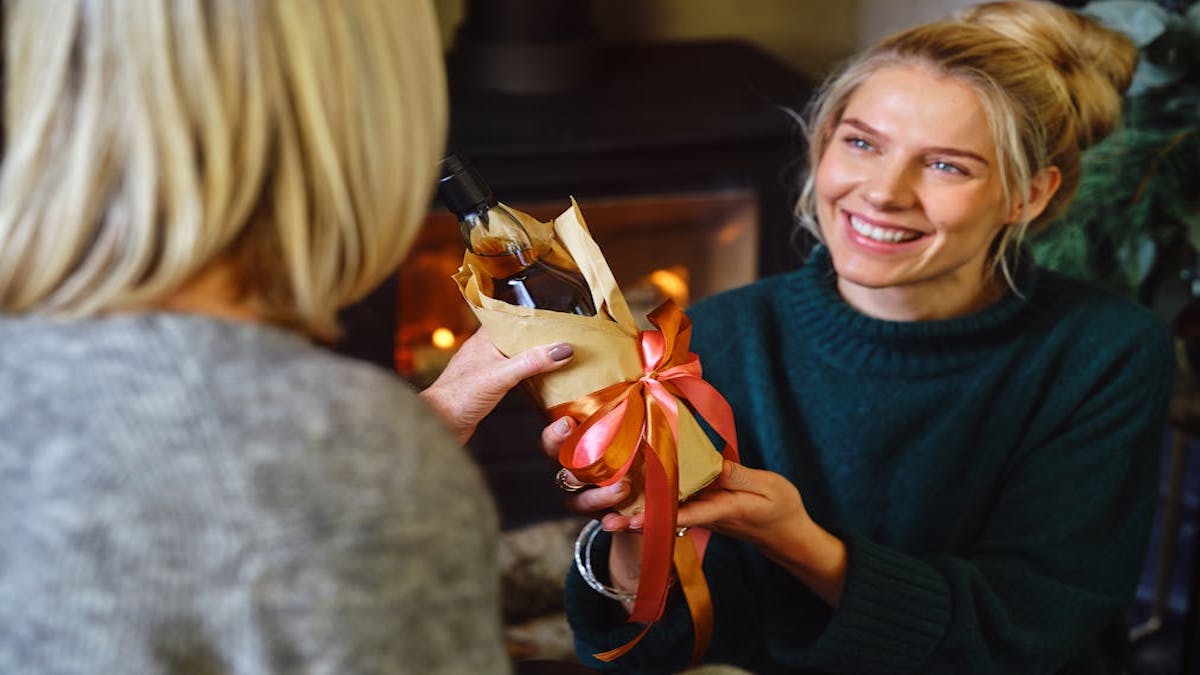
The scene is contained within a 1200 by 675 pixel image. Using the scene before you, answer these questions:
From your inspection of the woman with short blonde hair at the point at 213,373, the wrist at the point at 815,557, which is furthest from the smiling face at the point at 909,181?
the woman with short blonde hair at the point at 213,373

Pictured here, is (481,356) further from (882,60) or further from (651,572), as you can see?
(882,60)

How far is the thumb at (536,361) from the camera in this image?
979mm

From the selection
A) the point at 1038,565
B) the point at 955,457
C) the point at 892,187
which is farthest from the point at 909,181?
the point at 1038,565

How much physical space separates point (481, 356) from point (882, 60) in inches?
20.5

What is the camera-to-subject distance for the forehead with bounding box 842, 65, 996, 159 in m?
1.29

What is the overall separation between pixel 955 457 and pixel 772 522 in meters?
0.31

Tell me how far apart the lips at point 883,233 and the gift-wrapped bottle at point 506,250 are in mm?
392

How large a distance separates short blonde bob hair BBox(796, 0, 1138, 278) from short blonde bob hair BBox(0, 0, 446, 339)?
76 cm

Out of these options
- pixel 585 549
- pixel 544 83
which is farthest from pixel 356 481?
pixel 544 83

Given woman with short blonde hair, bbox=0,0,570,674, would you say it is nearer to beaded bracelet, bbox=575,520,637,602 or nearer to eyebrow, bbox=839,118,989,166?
beaded bracelet, bbox=575,520,637,602

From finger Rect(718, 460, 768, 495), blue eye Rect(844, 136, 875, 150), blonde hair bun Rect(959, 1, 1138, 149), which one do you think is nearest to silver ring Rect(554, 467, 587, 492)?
finger Rect(718, 460, 768, 495)

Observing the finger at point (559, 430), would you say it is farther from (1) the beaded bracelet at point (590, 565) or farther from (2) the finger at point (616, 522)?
(1) the beaded bracelet at point (590, 565)

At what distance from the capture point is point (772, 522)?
1.13 metres

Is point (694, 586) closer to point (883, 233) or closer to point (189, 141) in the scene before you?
point (883, 233)
